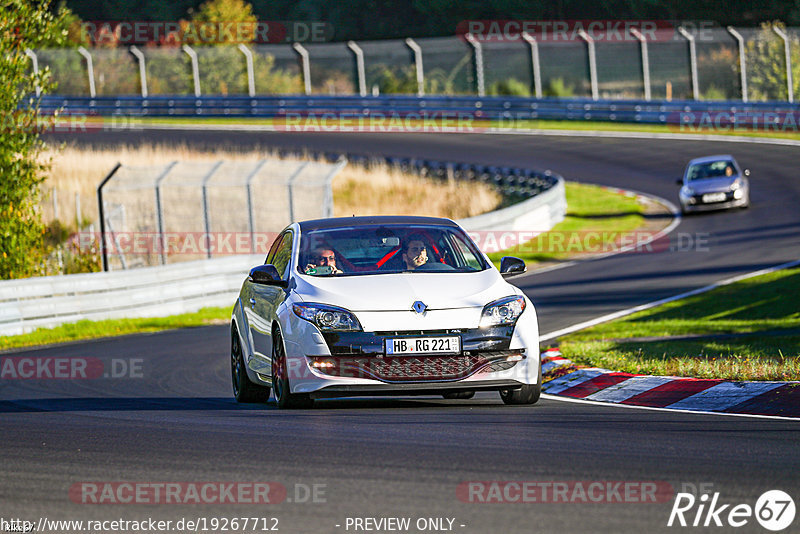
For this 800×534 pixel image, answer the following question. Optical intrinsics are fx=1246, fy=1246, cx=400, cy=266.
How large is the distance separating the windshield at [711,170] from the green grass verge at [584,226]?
5.28 ft

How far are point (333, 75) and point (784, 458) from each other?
48.1m

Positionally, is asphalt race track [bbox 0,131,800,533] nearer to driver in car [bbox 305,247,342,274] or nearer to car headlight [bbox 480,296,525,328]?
car headlight [bbox 480,296,525,328]

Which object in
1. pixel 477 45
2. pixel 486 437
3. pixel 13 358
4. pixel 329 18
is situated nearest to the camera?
pixel 486 437

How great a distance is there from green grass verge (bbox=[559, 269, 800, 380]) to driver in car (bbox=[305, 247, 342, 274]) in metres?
3.16

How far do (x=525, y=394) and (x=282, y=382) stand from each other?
72.0 inches

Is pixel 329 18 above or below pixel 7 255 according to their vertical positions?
above

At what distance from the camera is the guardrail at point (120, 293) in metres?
18.9

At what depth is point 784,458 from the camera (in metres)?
6.78

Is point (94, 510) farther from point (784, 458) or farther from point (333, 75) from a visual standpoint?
point (333, 75)

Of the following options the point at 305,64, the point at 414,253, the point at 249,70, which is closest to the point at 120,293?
the point at 414,253

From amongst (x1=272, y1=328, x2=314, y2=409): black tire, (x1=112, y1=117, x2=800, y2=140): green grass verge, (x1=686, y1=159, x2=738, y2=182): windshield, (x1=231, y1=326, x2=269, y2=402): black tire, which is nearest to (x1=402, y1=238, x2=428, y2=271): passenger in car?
(x1=272, y1=328, x2=314, y2=409): black tire

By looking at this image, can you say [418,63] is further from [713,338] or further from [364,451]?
[364,451]

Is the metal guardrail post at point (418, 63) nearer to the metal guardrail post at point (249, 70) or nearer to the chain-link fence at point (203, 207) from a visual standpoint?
the metal guardrail post at point (249, 70)

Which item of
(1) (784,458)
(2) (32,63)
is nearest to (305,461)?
(1) (784,458)
